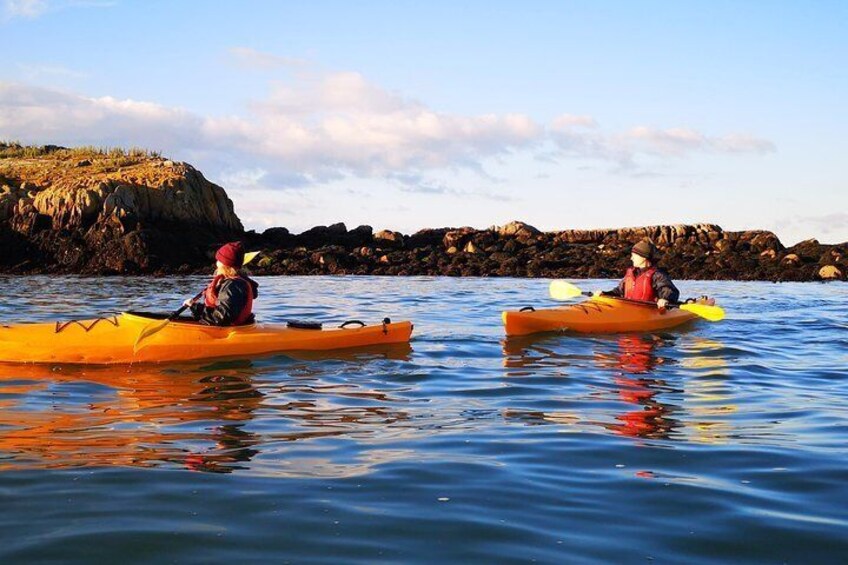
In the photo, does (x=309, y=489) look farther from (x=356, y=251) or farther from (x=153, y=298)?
(x=356, y=251)

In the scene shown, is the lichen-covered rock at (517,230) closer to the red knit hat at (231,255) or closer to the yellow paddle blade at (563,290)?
the yellow paddle blade at (563,290)

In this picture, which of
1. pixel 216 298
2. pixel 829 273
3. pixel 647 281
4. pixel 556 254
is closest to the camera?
pixel 216 298

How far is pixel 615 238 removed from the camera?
103ft

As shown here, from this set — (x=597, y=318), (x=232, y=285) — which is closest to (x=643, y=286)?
(x=597, y=318)

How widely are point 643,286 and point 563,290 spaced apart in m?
1.53

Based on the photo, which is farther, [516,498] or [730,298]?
[730,298]

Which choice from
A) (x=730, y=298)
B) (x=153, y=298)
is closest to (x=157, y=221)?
(x=153, y=298)

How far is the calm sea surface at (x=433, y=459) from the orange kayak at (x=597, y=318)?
110 cm

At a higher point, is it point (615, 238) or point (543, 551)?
Result: point (615, 238)

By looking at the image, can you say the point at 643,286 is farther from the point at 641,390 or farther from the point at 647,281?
the point at 641,390

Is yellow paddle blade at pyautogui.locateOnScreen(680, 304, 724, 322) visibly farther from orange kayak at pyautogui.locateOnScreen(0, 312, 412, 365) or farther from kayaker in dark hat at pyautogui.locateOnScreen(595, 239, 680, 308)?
orange kayak at pyautogui.locateOnScreen(0, 312, 412, 365)

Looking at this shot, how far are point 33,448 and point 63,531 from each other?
1.45 meters

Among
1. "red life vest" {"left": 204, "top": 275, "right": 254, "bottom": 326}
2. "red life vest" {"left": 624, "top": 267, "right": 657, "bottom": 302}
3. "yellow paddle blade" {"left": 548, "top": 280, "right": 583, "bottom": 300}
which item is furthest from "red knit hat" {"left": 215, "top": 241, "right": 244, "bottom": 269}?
"yellow paddle blade" {"left": 548, "top": 280, "right": 583, "bottom": 300}

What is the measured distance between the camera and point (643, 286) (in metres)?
11.5
